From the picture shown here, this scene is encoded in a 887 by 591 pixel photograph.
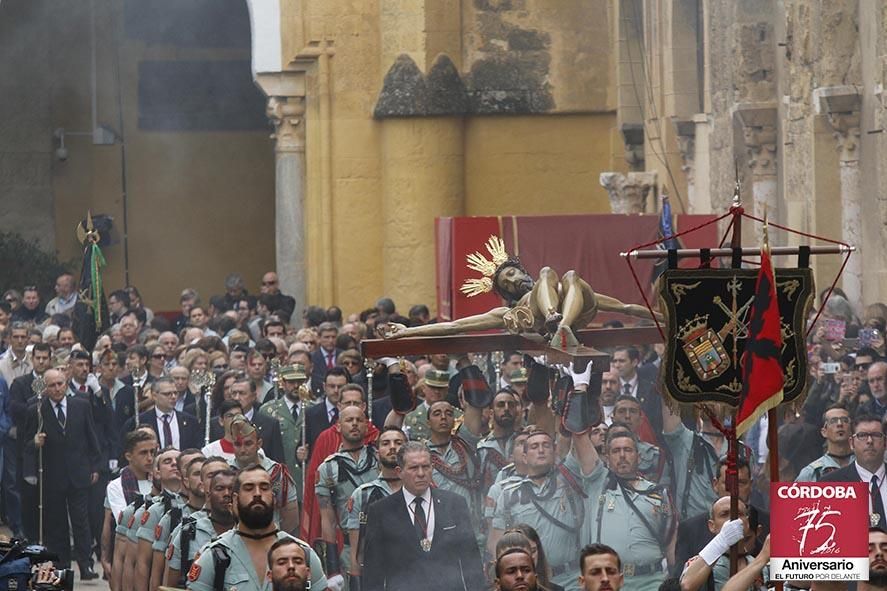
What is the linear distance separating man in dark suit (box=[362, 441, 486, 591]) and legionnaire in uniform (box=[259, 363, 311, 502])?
371 cm

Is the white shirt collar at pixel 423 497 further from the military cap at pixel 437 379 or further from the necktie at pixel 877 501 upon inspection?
the military cap at pixel 437 379

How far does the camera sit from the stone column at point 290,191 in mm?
27438

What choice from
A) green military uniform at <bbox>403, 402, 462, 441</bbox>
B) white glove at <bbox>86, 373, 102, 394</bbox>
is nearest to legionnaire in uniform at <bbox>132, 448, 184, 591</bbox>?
green military uniform at <bbox>403, 402, 462, 441</bbox>

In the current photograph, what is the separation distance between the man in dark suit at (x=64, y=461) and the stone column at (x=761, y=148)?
6702 millimetres

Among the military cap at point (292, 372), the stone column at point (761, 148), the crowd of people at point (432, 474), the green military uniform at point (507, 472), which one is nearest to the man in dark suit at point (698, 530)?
the crowd of people at point (432, 474)

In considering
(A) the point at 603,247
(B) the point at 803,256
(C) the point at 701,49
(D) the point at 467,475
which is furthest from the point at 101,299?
(B) the point at 803,256

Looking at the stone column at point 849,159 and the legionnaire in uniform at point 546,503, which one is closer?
the legionnaire in uniform at point 546,503

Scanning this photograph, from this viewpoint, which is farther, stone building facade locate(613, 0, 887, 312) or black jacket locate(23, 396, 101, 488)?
stone building facade locate(613, 0, 887, 312)

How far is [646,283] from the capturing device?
1933 cm

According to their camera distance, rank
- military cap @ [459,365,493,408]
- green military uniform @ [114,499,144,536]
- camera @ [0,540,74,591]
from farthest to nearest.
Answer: military cap @ [459,365,493,408]
green military uniform @ [114,499,144,536]
camera @ [0,540,74,591]

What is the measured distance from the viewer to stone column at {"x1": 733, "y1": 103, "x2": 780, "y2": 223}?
20719 mm

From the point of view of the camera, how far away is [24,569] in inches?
335

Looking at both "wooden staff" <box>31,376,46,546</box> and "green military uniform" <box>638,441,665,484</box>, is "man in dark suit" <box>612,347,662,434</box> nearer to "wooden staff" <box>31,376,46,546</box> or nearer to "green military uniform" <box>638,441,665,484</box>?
"green military uniform" <box>638,441,665,484</box>

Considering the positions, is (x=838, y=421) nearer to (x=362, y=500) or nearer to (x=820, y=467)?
(x=820, y=467)
